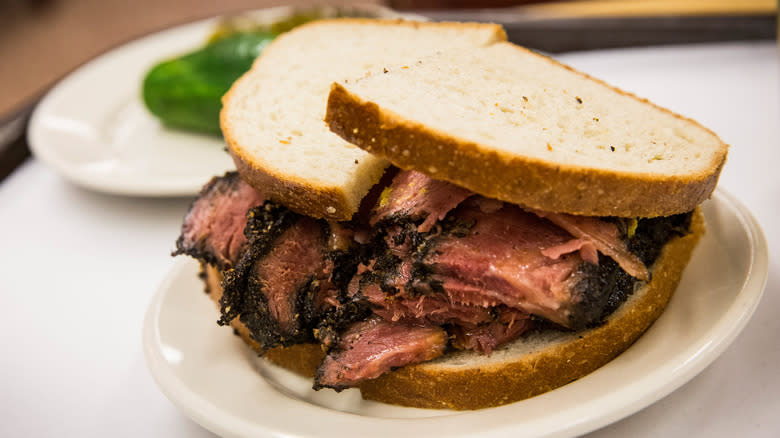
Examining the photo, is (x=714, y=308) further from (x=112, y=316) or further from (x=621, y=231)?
(x=112, y=316)

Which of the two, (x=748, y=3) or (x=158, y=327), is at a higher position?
(x=748, y=3)

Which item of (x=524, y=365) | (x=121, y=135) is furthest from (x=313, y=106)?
(x=121, y=135)

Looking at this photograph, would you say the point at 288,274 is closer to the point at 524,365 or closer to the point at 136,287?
the point at 524,365

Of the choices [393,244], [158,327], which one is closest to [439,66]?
[393,244]

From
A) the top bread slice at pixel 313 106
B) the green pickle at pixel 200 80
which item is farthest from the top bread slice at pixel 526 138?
the green pickle at pixel 200 80

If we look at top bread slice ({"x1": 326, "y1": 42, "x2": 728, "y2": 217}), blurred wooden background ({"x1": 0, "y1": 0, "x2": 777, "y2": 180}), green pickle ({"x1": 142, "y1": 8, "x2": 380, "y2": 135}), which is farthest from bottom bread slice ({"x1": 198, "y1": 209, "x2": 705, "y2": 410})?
blurred wooden background ({"x1": 0, "y1": 0, "x2": 777, "y2": 180})
